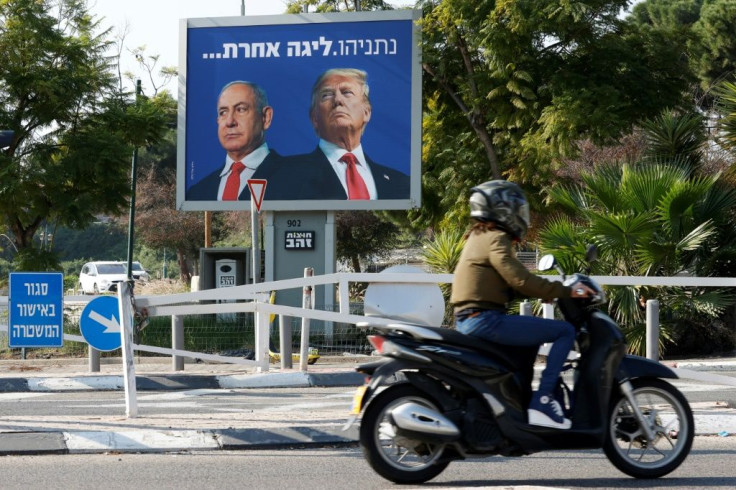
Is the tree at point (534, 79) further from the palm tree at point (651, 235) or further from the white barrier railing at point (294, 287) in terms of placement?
the white barrier railing at point (294, 287)

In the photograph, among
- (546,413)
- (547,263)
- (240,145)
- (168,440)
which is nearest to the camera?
(546,413)

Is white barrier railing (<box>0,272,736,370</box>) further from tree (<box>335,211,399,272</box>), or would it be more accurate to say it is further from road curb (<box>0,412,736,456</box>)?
tree (<box>335,211,399,272</box>)

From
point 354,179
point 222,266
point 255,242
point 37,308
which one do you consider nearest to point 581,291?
point 37,308

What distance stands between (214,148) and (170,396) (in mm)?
10628

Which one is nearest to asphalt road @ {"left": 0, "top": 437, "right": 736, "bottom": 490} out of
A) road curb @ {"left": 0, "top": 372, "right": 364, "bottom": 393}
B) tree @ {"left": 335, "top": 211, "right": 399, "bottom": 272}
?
road curb @ {"left": 0, "top": 372, "right": 364, "bottom": 393}

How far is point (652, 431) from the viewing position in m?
6.41

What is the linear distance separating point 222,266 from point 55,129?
430 cm

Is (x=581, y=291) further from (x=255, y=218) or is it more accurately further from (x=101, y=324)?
(x=255, y=218)

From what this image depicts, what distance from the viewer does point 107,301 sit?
10414 millimetres

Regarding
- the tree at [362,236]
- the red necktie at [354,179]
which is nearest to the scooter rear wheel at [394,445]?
the red necktie at [354,179]

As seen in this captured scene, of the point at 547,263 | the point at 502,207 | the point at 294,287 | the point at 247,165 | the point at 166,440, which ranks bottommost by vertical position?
the point at 166,440

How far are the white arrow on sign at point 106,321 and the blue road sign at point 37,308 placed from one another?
7.69 feet

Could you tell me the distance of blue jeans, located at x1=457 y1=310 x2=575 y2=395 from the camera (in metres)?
6.20

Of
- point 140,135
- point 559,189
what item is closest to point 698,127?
point 559,189
